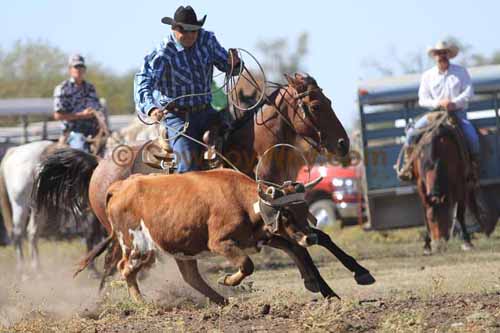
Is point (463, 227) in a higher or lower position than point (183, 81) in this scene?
lower

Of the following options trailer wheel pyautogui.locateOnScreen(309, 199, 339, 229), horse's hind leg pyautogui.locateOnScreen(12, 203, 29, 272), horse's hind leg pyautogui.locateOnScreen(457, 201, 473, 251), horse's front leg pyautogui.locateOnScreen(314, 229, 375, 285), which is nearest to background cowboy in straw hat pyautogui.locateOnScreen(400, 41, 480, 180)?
horse's hind leg pyautogui.locateOnScreen(457, 201, 473, 251)

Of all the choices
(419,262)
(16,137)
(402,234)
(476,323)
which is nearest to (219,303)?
(476,323)

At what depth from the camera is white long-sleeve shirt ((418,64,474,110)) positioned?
15477 millimetres

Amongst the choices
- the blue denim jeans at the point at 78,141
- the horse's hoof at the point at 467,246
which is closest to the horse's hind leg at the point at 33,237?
the blue denim jeans at the point at 78,141

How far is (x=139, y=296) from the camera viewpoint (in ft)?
30.2

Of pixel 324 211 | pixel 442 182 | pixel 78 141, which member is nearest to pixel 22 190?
pixel 78 141

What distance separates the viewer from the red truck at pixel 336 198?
21.5 m

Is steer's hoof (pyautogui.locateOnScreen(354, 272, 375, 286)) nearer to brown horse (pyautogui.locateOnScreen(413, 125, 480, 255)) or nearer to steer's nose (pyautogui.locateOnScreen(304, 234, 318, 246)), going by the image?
steer's nose (pyautogui.locateOnScreen(304, 234, 318, 246))

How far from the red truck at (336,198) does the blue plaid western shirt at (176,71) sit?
1160cm

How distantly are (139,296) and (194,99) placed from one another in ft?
5.72

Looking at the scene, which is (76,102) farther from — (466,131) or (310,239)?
(310,239)

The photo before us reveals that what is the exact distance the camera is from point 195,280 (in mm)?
9234

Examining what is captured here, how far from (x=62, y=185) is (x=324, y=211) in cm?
1108

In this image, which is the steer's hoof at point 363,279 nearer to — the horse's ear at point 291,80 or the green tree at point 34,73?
the horse's ear at point 291,80
